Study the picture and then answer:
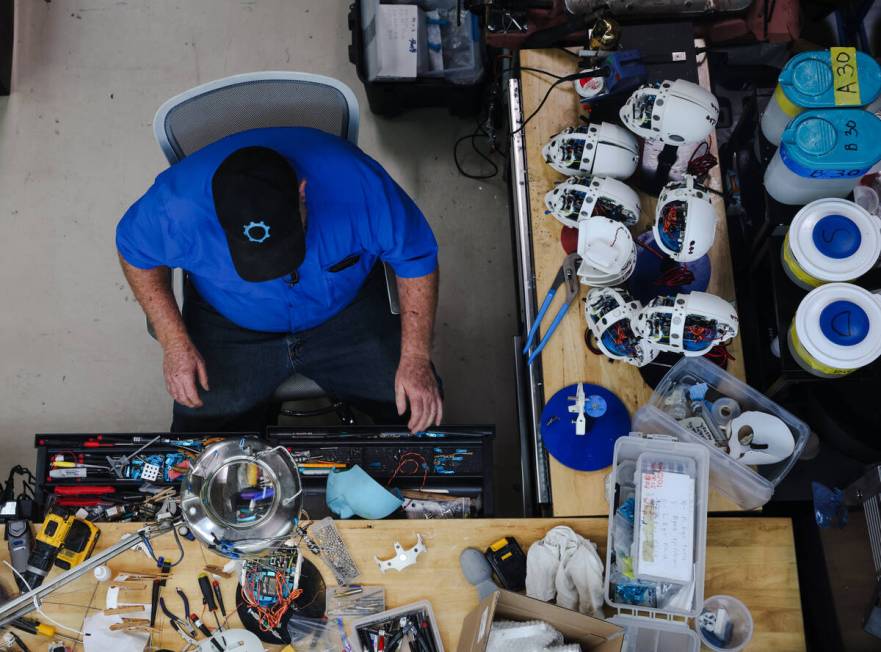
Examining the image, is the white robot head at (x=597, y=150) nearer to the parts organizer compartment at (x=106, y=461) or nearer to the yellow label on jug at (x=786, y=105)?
the yellow label on jug at (x=786, y=105)

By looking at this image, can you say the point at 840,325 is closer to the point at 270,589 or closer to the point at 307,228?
the point at 307,228

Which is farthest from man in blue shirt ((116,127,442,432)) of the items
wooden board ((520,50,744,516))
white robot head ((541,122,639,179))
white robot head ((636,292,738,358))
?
white robot head ((636,292,738,358))

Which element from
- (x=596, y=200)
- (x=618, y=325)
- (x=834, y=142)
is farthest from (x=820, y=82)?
(x=618, y=325)

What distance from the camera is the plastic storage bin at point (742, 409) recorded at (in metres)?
1.77

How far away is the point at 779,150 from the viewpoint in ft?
6.17

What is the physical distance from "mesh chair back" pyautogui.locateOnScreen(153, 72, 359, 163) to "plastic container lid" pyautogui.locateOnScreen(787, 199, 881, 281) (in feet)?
3.69

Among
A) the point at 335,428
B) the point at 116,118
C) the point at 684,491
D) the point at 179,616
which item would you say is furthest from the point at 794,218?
the point at 116,118

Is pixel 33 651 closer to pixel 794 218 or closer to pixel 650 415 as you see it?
pixel 650 415

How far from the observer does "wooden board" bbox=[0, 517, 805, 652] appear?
179 cm

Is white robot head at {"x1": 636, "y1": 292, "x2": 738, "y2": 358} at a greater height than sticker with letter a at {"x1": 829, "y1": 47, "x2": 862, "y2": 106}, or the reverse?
sticker with letter a at {"x1": 829, "y1": 47, "x2": 862, "y2": 106}

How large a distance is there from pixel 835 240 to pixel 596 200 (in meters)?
0.55

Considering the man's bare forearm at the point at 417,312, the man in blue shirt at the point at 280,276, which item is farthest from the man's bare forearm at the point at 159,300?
the man's bare forearm at the point at 417,312

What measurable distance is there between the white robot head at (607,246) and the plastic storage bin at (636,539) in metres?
0.41

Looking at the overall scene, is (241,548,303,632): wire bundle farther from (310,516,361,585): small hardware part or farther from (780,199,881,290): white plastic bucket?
(780,199,881,290): white plastic bucket
